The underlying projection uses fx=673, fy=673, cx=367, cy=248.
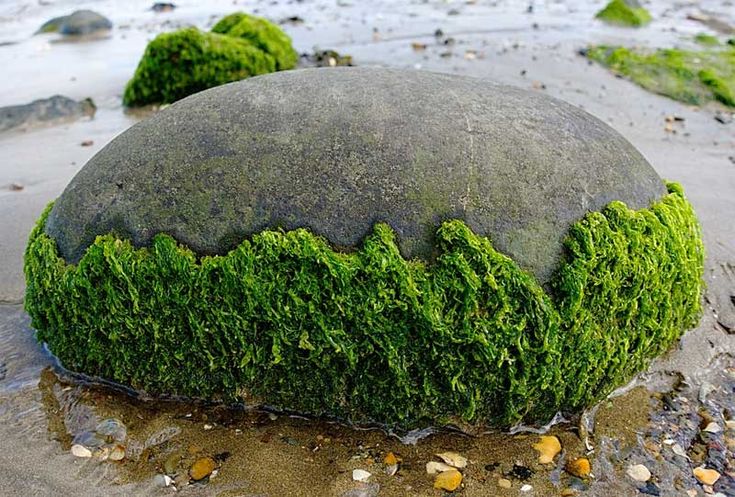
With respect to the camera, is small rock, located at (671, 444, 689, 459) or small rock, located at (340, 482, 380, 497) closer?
small rock, located at (340, 482, 380, 497)

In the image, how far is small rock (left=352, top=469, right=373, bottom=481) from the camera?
253 centimetres

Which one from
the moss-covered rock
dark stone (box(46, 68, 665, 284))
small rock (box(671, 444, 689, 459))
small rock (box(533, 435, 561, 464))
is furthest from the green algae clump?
small rock (box(533, 435, 561, 464))

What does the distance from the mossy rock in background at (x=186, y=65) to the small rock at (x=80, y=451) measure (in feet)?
15.8

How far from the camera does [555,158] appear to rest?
2.90 metres

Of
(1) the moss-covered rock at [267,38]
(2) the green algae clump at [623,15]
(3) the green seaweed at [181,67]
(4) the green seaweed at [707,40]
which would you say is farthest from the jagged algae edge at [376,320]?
(2) the green algae clump at [623,15]

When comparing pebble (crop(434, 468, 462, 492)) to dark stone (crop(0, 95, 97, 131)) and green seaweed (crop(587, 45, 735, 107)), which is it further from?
green seaweed (crop(587, 45, 735, 107))

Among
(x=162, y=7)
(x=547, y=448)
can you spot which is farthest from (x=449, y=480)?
(x=162, y=7)

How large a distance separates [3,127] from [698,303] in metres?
5.64

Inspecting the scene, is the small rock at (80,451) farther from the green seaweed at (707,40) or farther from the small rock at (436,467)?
the green seaweed at (707,40)

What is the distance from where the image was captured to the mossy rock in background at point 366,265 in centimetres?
262

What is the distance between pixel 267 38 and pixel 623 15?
6299mm

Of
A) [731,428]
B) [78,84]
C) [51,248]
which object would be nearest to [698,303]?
[731,428]

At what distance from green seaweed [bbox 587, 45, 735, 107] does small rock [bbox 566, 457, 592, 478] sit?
5.43 metres

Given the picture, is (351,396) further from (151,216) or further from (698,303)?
(698,303)
